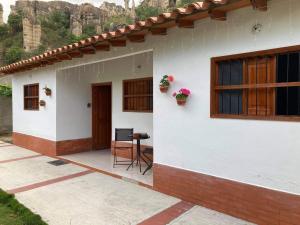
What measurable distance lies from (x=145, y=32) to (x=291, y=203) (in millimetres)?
4264

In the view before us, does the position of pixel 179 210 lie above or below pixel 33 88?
below

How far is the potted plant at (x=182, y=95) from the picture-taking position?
5.56 metres

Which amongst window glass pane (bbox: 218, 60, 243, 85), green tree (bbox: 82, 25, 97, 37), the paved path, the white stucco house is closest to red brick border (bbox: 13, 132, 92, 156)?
the paved path

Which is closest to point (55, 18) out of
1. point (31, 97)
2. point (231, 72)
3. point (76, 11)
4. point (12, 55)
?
point (76, 11)

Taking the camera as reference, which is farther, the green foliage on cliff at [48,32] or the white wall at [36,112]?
the green foliage on cliff at [48,32]

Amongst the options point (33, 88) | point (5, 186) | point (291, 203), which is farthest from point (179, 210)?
point (33, 88)

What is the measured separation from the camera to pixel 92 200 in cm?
580

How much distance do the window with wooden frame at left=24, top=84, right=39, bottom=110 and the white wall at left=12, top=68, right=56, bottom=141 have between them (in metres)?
0.20

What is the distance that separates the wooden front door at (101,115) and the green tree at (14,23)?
66.5 meters

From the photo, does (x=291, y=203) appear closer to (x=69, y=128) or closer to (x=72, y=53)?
(x=72, y=53)

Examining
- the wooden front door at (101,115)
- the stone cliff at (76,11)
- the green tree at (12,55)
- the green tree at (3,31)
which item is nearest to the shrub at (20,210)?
the wooden front door at (101,115)

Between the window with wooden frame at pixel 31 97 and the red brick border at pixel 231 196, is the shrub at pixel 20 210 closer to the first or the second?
the red brick border at pixel 231 196

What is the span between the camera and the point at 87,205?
5.53m

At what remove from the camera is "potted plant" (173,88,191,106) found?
18.2ft
